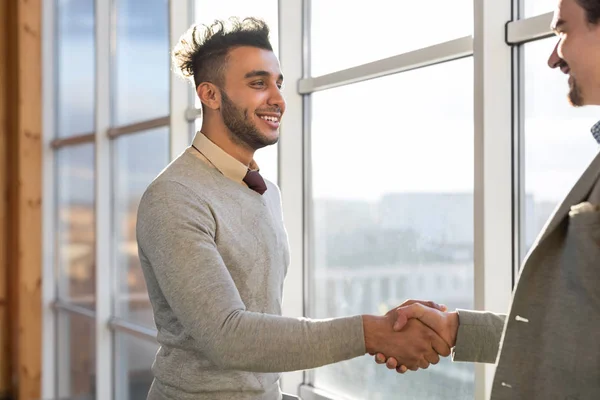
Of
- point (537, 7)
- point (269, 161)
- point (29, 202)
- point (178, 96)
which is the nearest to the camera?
point (537, 7)

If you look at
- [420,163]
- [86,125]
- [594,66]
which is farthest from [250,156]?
[86,125]

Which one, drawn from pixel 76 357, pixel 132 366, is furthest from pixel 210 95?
pixel 76 357

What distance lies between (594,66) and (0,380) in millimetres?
5545

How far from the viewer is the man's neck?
79.0 inches

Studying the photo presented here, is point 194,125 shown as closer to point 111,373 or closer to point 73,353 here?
point 111,373

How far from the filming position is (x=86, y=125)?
16.8 feet

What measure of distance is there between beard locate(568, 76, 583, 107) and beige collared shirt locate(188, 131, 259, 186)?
905 millimetres

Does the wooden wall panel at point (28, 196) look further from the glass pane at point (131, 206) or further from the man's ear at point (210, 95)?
the man's ear at point (210, 95)

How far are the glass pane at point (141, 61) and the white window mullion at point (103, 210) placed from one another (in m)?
0.08

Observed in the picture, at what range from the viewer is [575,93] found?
1.30 m

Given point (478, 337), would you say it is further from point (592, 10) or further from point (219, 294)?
point (592, 10)

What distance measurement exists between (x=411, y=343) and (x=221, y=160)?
2.14 ft

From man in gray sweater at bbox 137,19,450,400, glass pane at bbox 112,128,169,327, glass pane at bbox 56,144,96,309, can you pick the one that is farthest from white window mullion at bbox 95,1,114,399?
man in gray sweater at bbox 137,19,450,400

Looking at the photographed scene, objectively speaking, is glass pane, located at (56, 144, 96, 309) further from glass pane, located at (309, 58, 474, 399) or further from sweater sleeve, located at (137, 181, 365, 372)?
sweater sleeve, located at (137, 181, 365, 372)
